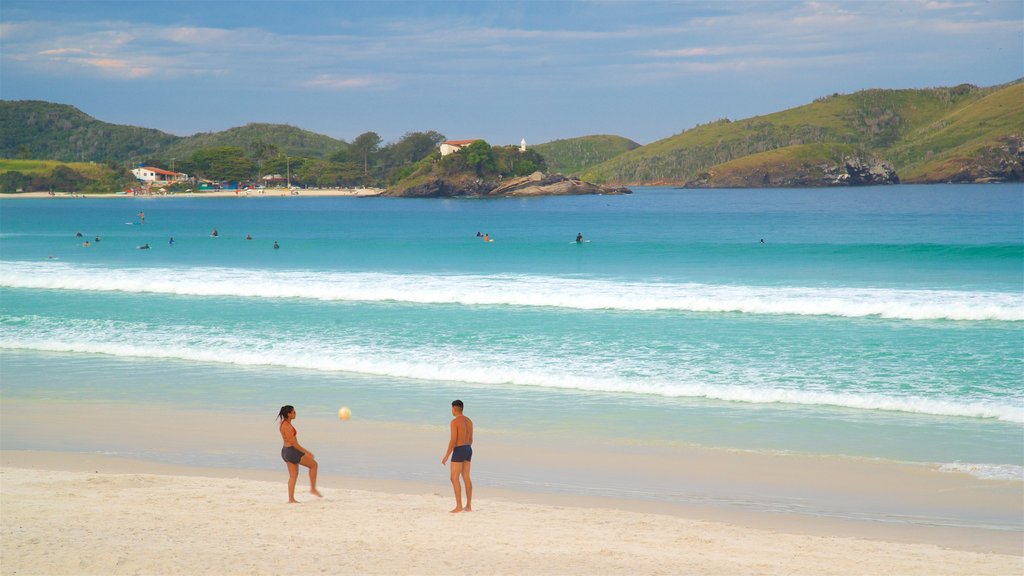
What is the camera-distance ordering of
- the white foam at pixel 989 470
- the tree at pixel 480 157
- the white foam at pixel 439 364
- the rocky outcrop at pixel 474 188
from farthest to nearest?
the tree at pixel 480 157 < the rocky outcrop at pixel 474 188 < the white foam at pixel 439 364 < the white foam at pixel 989 470

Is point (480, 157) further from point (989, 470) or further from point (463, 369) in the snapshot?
point (989, 470)

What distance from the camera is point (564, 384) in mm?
16297

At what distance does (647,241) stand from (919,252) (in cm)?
1786

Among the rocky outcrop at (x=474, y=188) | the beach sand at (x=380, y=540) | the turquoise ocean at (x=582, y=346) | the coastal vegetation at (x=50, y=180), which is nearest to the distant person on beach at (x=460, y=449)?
the beach sand at (x=380, y=540)

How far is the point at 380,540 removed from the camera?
827 centimetres

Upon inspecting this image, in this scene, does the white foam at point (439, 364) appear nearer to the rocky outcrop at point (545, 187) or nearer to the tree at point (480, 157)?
the rocky outcrop at point (545, 187)

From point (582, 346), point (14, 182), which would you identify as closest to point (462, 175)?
point (14, 182)

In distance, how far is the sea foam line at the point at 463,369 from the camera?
14281mm

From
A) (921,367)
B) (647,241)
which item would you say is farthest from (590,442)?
(647,241)

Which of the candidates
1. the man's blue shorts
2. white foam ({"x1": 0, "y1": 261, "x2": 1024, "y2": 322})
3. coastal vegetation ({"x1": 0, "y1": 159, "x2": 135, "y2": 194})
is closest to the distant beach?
white foam ({"x1": 0, "y1": 261, "x2": 1024, "y2": 322})

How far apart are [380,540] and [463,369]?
9.17 meters

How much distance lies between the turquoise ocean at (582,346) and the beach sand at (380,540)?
233cm

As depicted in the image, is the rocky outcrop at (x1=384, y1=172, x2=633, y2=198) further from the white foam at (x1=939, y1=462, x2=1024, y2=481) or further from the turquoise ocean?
the white foam at (x1=939, y1=462, x2=1024, y2=481)

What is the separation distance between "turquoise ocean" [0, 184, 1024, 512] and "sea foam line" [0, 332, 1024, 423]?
2.0 inches
